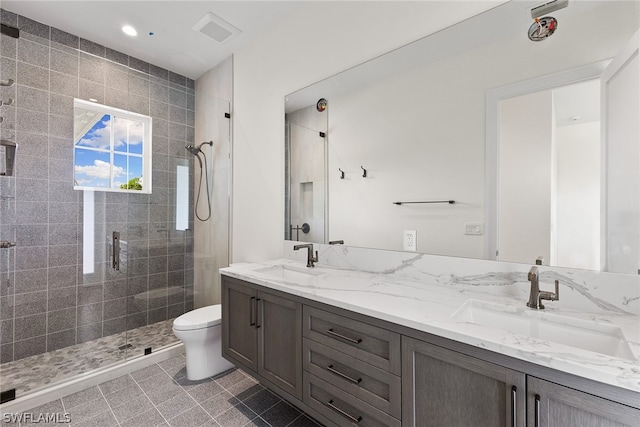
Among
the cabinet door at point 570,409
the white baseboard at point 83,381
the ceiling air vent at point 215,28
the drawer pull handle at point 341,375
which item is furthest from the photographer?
the ceiling air vent at point 215,28

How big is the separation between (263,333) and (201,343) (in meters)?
0.78

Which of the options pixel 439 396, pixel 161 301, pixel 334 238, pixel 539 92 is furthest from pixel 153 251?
pixel 539 92

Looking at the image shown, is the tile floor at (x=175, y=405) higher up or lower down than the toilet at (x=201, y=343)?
lower down

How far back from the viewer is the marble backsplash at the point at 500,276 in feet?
3.39

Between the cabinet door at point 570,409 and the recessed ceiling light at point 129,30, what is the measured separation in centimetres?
341

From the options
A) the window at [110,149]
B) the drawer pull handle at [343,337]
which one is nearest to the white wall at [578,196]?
the drawer pull handle at [343,337]

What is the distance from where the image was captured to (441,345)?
92 centimetres

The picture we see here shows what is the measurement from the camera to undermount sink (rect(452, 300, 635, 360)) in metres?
0.89

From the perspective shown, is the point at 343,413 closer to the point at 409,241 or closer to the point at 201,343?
the point at 409,241

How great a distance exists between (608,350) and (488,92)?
1112mm

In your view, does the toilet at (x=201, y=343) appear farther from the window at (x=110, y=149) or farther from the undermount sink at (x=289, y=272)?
the window at (x=110, y=149)

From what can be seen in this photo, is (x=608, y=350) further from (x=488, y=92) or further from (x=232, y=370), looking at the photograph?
(x=232, y=370)

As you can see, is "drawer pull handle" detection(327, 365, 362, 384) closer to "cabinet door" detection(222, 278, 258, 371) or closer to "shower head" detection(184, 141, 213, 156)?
"cabinet door" detection(222, 278, 258, 371)

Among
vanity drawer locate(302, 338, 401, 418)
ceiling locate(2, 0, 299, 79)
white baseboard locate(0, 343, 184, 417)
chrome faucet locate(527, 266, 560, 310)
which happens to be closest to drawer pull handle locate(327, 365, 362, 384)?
vanity drawer locate(302, 338, 401, 418)
